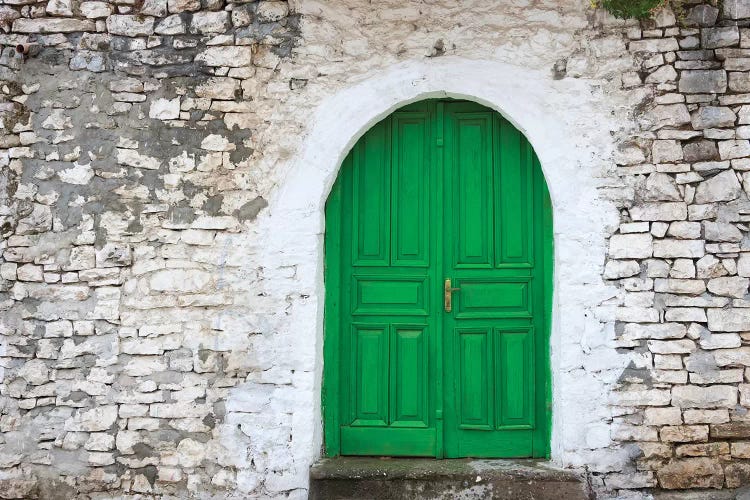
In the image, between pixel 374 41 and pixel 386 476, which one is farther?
pixel 374 41

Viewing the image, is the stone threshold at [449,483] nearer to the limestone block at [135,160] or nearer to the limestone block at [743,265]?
the limestone block at [743,265]

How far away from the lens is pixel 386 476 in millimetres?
3498

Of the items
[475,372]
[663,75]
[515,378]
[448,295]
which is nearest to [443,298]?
[448,295]

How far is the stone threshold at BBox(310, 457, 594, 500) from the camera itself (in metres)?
3.42

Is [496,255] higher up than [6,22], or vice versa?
[6,22]

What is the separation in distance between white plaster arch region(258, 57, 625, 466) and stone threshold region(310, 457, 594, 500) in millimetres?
138

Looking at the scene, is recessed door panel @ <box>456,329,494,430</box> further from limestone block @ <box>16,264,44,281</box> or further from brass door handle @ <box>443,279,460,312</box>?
limestone block @ <box>16,264,44,281</box>

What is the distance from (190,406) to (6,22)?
2489 mm

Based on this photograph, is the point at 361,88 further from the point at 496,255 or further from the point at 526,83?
the point at 496,255

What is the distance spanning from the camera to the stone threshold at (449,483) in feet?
11.2

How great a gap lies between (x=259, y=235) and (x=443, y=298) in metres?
1.12

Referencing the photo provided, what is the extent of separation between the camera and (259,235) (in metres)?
3.69

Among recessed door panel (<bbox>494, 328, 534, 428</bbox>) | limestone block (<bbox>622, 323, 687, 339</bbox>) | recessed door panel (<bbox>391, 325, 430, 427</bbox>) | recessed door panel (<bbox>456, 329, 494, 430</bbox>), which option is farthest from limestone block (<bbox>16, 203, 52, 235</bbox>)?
limestone block (<bbox>622, 323, 687, 339</bbox>)

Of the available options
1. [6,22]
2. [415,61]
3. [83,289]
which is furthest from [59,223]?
[415,61]
